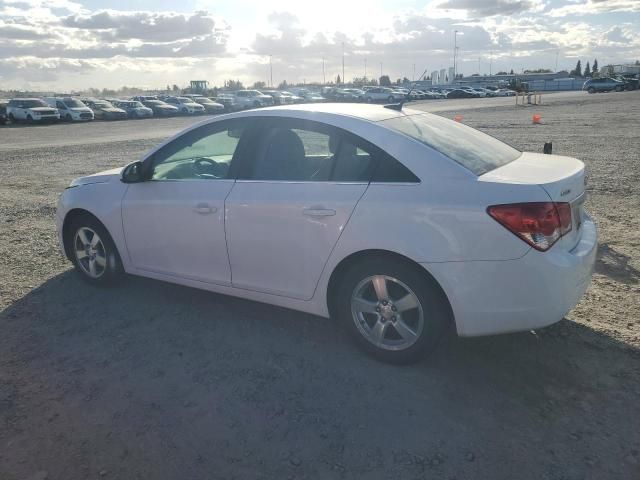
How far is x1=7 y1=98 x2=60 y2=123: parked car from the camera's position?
36.9m

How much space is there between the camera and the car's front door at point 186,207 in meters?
4.15

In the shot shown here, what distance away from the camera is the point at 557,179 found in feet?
10.8

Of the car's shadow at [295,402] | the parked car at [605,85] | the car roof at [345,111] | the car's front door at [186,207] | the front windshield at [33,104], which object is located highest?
the parked car at [605,85]

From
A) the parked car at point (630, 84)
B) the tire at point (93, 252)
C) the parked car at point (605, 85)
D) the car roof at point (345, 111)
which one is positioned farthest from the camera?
the parked car at point (630, 84)

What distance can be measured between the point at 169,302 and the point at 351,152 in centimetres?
225

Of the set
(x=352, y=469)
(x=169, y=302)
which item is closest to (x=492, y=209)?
(x=352, y=469)

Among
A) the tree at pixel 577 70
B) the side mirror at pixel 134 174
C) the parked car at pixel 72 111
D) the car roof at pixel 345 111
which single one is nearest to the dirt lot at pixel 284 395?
the side mirror at pixel 134 174

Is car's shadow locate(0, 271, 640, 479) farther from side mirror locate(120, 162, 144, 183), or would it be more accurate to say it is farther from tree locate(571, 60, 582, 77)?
tree locate(571, 60, 582, 77)

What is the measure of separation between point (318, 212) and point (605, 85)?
73558 mm

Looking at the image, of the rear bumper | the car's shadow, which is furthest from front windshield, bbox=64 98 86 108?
the rear bumper

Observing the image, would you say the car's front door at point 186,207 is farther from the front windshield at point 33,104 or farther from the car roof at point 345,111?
the front windshield at point 33,104

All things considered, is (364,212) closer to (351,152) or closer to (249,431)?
(351,152)

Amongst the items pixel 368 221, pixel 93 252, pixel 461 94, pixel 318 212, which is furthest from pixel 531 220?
pixel 461 94

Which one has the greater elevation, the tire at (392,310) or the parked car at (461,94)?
the parked car at (461,94)
